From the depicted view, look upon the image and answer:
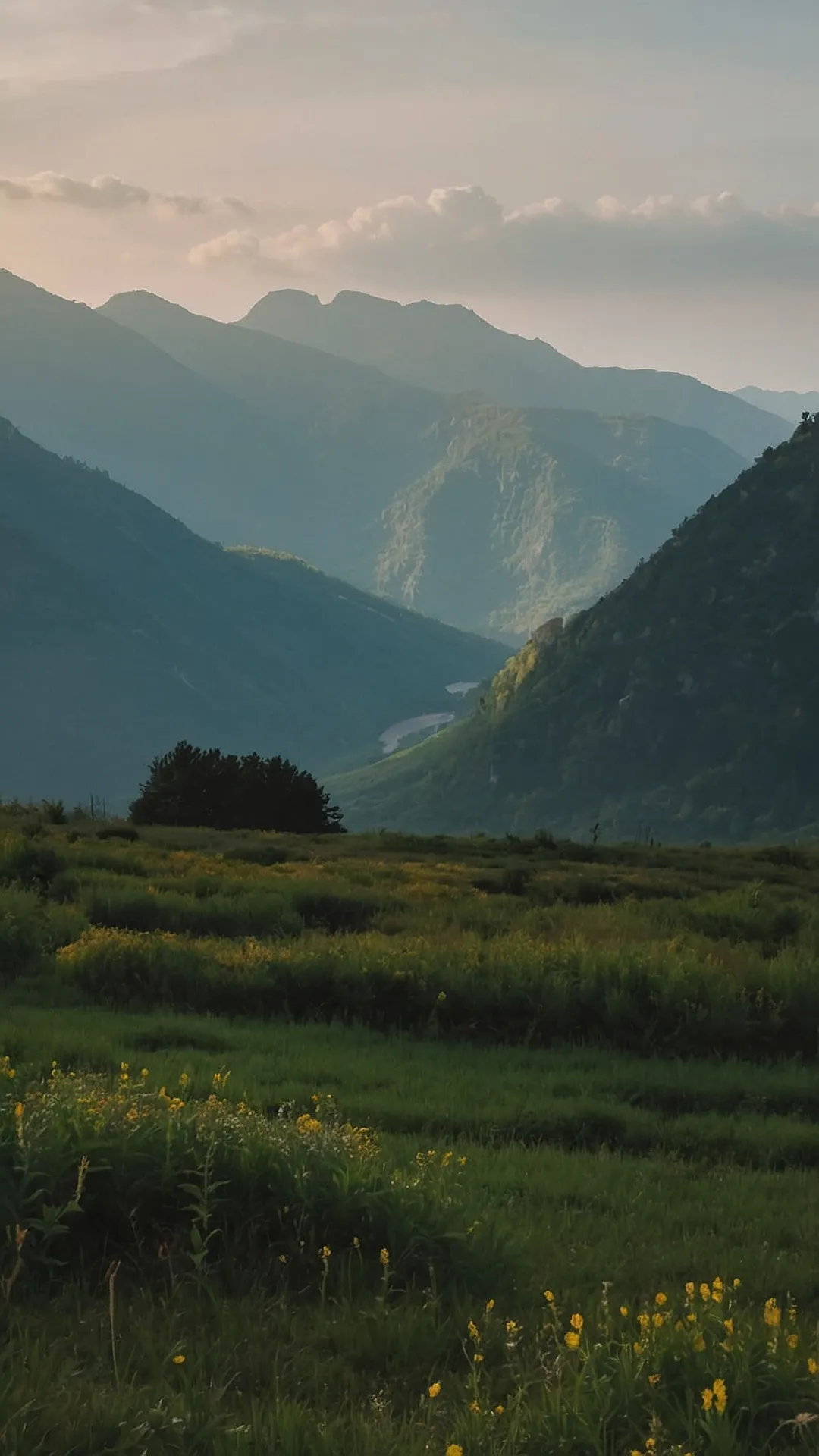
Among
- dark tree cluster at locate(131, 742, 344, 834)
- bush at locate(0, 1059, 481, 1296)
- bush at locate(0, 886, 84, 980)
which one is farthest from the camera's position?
dark tree cluster at locate(131, 742, 344, 834)

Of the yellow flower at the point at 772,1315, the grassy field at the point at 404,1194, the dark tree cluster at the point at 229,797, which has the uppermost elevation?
the dark tree cluster at the point at 229,797

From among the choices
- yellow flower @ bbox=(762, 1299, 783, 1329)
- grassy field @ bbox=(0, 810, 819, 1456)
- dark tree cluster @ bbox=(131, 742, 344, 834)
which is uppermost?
dark tree cluster @ bbox=(131, 742, 344, 834)

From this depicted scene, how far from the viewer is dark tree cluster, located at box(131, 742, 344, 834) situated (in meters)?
46.8

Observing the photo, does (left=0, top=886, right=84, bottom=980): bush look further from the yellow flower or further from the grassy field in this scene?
the yellow flower

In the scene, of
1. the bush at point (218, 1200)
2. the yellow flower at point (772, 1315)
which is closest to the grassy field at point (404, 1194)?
the bush at point (218, 1200)

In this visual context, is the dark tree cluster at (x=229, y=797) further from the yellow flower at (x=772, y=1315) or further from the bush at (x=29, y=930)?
the yellow flower at (x=772, y=1315)

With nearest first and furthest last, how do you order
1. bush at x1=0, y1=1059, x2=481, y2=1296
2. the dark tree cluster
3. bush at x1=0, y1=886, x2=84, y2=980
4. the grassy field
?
the grassy field
bush at x1=0, y1=1059, x2=481, y2=1296
bush at x1=0, y1=886, x2=84, y2=980
the dark tree cluster

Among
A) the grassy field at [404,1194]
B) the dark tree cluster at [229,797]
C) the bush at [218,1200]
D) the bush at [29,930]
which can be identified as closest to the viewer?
the grassy field at [404,1194]

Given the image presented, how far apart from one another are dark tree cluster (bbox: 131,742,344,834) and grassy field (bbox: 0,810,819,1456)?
27.5 meters

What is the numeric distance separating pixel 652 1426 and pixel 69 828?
31.5 meters

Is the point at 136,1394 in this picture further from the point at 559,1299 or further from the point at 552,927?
the point at 552,927

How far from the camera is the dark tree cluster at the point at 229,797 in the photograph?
154 ft

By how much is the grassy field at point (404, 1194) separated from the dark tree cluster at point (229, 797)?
27503 millimetres

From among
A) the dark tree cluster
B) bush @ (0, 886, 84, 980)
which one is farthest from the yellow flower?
the dark tree cluster
